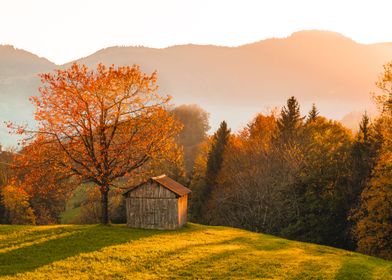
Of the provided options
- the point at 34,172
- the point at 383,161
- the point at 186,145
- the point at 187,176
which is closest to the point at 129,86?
the point at 34,172

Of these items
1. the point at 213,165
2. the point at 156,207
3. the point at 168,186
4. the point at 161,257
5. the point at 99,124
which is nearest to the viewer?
the point at 161,257

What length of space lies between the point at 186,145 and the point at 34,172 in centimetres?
8694

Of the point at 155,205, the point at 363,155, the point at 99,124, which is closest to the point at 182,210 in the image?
the point at 155,205

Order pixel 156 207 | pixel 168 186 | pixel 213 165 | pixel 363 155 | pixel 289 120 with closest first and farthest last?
1. pixel 156 207
2. pixel 168 186
3. pixel 363 155
4. pixel 289 120
5. pixel 213 165

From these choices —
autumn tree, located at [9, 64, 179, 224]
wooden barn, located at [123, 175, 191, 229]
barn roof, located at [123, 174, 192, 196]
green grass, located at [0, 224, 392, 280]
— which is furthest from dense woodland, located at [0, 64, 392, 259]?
green grass, located at [0, 224, 392, 280]

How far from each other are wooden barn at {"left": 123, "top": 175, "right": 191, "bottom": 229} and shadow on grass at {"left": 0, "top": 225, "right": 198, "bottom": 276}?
117 cm

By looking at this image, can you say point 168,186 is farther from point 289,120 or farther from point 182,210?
point 289,120

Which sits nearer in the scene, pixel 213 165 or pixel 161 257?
pixel 161 257

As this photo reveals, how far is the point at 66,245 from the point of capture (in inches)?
1168

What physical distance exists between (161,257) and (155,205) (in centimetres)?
1017

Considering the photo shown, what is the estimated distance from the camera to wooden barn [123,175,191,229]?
121ft

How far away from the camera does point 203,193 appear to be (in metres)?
64.0

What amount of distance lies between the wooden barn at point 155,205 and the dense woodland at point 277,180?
5.46 feet

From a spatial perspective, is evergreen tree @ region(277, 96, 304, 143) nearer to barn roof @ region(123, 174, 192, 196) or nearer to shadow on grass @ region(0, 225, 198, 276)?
barn roof @ region(123, 174, 192, 196)
